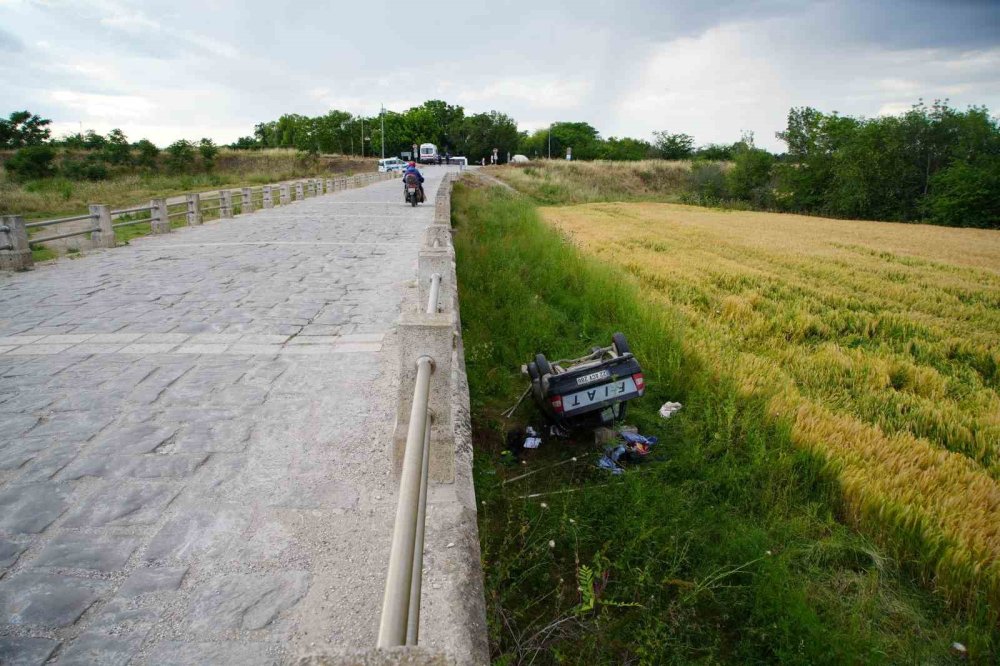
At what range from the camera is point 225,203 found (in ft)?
58.3

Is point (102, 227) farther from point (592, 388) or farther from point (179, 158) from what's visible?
point (179, 158)

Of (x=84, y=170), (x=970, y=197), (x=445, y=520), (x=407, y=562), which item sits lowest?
(x=445, y=520)

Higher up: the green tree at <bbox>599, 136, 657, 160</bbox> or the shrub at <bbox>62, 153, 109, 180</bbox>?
the green tree at <bbox>599, 136, 657, 160</bbox>

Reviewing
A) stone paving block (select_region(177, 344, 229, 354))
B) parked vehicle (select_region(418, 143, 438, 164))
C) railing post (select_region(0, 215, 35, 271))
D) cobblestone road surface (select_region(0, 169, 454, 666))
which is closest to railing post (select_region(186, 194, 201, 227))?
railing post (select_region(0, 215, 35, 271))

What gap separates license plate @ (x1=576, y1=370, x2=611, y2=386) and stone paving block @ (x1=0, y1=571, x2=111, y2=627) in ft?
11.9

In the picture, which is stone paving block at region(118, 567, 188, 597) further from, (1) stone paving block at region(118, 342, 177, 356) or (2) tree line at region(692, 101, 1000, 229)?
(2) tree line at region(692, 101, 1000, 229)

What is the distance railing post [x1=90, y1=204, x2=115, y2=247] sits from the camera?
12.0 m

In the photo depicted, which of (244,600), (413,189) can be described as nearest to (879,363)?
(244,600)

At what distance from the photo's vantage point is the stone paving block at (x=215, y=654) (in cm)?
230

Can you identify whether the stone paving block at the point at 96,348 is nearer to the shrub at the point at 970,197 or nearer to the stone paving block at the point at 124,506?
the stone paving block at the point at 124,506

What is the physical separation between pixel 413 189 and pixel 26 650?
2003 centimetres

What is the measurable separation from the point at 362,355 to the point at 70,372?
8.29 feet

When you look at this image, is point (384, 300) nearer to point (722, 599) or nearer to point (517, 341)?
point (517, 341)

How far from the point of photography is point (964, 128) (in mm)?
40531
